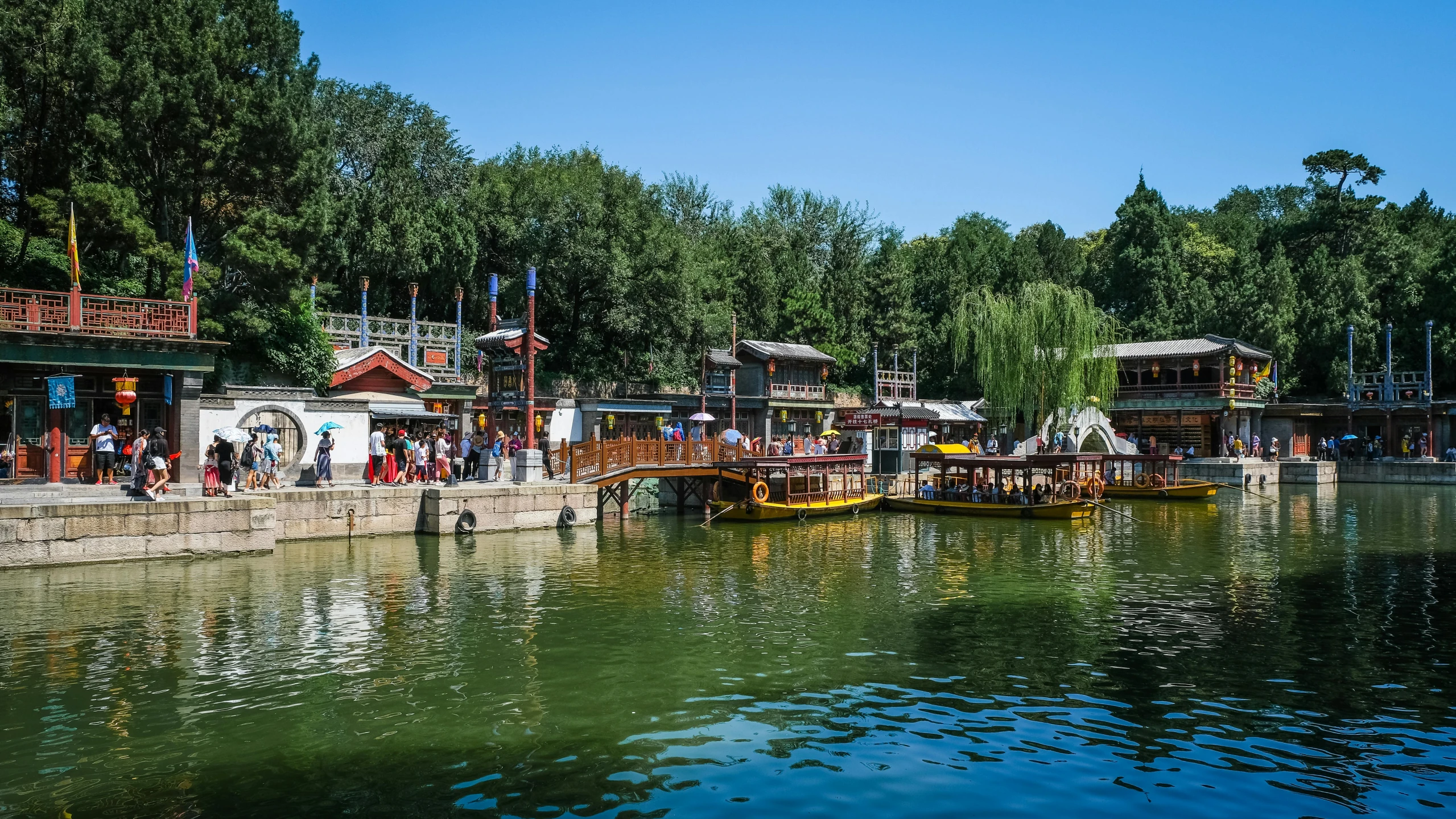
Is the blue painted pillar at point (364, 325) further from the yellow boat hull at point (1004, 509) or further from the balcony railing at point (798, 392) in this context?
the yellow boat hull at point (1004, 509)

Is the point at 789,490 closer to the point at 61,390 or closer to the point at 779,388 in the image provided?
the point at 779,388

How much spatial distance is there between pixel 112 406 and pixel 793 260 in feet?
149

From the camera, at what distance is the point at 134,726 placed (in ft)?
38.6

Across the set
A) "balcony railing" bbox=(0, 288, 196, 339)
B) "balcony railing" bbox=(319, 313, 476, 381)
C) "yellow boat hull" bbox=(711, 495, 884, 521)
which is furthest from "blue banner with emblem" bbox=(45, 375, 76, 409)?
"yellow boat hull" bbox=(711, 495, 884, 521)

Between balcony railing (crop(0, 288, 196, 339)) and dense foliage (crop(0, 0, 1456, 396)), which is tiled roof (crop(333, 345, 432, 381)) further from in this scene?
balcony railing (crop(0, 288, 196, 339))

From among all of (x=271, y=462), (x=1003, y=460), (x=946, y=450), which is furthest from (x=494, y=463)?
(x=1003, y=460)

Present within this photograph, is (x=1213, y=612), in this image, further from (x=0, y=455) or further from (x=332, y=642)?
(x=0, y=455)

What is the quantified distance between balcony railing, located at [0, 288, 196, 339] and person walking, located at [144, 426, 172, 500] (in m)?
3.01

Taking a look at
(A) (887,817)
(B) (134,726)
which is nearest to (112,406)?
(B) (134,726)

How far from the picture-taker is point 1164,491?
42.8 m

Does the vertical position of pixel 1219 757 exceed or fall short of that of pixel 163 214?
it falls short

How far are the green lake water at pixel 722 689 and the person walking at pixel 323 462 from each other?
14.3 feet

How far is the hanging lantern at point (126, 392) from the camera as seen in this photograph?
991 inches

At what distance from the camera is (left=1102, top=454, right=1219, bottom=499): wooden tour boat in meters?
42.8
